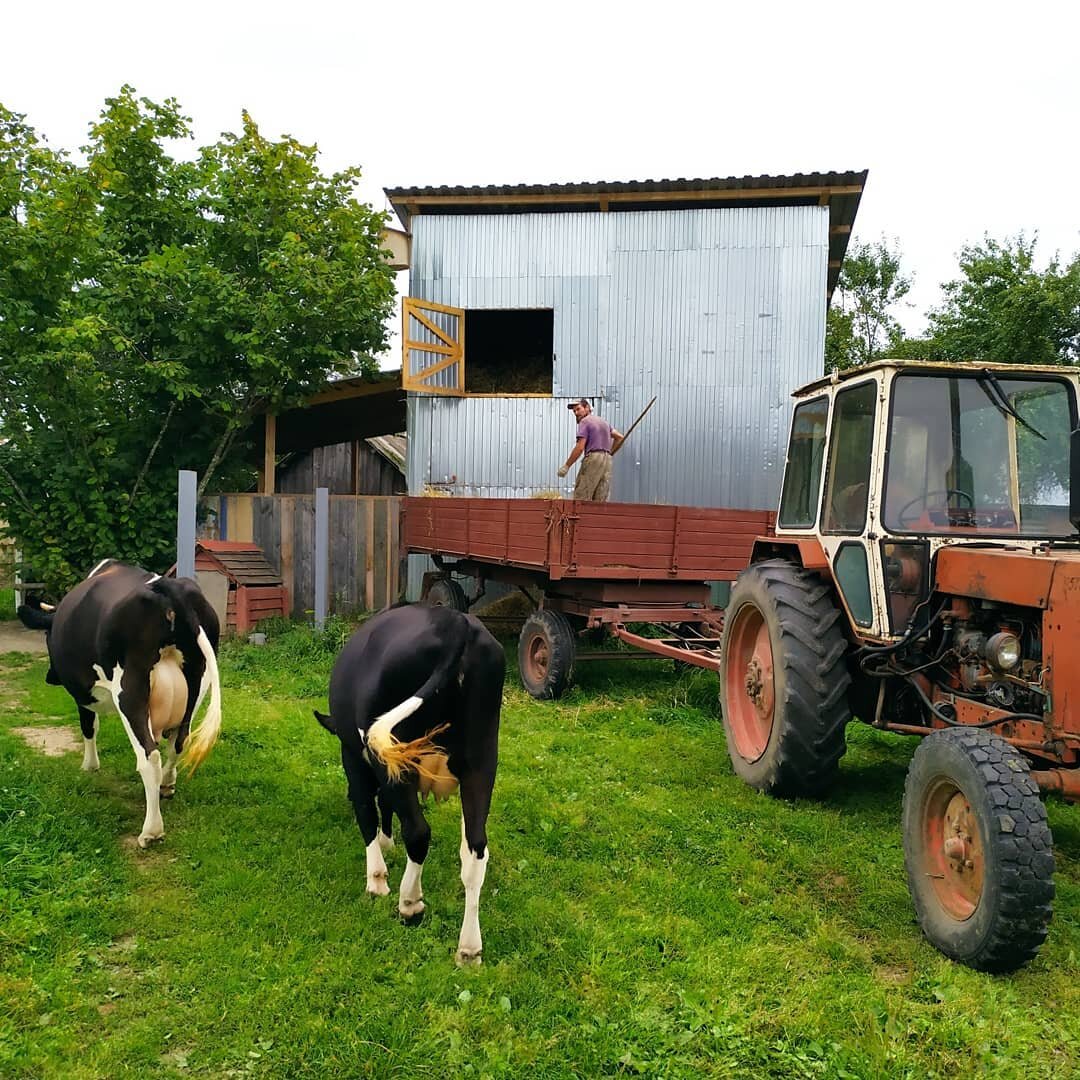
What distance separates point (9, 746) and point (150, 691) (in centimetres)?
215

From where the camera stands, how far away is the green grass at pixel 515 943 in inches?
106

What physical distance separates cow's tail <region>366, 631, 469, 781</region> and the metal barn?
839cm

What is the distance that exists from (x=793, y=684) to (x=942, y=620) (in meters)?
0.81

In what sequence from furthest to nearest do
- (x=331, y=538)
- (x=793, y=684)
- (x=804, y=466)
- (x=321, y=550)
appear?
(x=331, y=538), (x=321, y=550), (x=804, y=466), (x=793, y=684)

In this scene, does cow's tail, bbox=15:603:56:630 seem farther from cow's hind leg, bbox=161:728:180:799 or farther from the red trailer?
the red trailer

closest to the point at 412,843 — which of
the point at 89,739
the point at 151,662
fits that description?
the point at 151,662

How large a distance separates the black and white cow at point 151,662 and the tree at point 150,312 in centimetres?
617

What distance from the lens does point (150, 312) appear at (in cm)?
1106

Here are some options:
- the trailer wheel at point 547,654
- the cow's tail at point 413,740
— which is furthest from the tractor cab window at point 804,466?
the cow's tail at point 413,740

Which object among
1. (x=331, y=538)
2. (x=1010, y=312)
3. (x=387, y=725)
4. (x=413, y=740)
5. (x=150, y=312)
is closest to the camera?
(x=387, y=725)

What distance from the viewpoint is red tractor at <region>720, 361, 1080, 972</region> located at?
3.19 m

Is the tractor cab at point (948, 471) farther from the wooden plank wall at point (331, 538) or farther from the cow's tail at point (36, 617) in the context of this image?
the wooden plank wall at point (331, 538)

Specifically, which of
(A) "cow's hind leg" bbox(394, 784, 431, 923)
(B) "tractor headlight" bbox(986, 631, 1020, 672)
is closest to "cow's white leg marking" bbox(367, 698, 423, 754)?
(A) "cow's hind leg" bbox(394, 784, 431, 923)

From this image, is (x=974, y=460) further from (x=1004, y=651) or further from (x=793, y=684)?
(x=793, y=684)
